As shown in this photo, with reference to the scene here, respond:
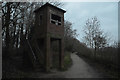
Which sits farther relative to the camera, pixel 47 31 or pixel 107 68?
pixel 107 68

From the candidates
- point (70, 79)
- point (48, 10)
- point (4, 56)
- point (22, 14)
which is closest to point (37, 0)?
point (22, 14)

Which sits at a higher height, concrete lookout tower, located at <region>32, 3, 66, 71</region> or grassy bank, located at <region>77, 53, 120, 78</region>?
concrete lookout tower, located at <region>32, 3, 66, 71</region>

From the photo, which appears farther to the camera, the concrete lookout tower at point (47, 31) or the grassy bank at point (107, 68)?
the concrete lookout tower at point (47, 31)

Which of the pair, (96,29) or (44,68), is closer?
(44,68)

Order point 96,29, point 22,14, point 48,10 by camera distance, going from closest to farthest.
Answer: point 48,10 < point 22,14 < point 96,29

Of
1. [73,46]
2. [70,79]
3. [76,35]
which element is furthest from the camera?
[76,35]

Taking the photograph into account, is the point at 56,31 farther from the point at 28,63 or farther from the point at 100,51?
the point at 100,51

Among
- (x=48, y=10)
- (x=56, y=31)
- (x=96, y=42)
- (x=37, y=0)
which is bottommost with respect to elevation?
(x=96, y=42)

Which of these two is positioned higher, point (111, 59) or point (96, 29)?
point (96, 29)

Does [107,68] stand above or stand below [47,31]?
below

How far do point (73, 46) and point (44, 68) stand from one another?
54.2 ft

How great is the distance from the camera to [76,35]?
28844 mm

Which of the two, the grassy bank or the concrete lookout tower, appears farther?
the concrete lookout tower

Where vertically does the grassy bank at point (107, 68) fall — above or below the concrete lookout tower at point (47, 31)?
below
